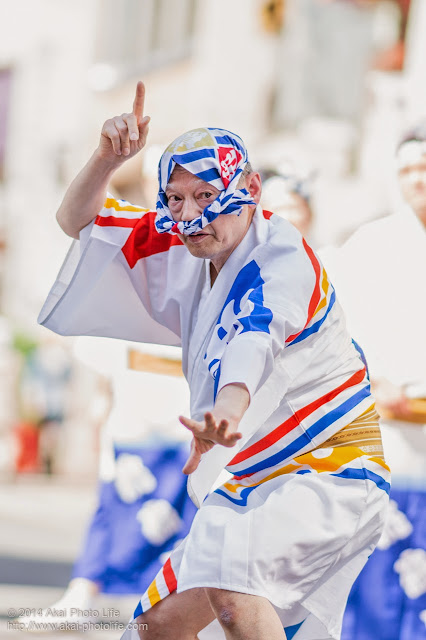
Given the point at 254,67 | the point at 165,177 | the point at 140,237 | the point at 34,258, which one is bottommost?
the point at 34,258

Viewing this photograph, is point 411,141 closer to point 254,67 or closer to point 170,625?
point 170,625

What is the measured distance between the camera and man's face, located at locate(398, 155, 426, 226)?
→ 527 cm

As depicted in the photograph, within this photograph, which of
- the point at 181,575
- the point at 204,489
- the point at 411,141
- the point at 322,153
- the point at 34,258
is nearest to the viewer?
the point at 181,575

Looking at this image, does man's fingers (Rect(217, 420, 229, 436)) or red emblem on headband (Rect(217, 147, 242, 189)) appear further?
red emblem on headband (Rect(217, 147, 242, 189))

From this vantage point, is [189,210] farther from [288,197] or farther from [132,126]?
[288,197]

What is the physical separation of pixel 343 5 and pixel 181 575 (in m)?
13.1

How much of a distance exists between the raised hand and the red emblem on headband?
0.94ft

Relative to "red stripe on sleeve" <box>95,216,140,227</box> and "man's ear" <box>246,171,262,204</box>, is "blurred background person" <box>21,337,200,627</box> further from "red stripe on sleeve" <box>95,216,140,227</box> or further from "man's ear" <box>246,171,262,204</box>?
"man's ear" <box>246,171,262,204</box>

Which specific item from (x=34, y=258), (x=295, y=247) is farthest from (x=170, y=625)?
(x=34, y=258)

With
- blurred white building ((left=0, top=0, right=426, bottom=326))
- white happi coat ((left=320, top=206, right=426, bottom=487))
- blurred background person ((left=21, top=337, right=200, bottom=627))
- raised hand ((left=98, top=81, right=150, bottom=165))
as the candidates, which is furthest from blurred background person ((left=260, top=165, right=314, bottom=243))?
blurred white building ((left=0, top=0, right=426, bottom=326))

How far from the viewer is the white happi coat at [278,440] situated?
2.99m

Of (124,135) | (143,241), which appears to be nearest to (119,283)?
(143,241)

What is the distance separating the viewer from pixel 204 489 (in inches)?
127

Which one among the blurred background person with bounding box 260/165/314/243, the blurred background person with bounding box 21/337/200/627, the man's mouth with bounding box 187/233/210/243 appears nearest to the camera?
the man's mouth with bounding box 187/233/210/243
